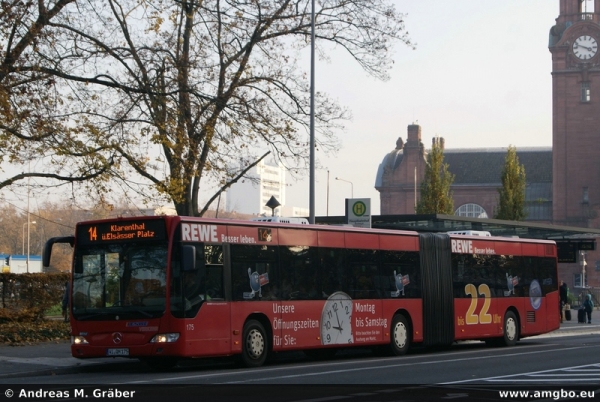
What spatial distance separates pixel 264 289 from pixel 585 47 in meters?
81.8

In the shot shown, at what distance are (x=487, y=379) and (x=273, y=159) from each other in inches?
643

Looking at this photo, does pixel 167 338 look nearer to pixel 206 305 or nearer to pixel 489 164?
pixel 206 305

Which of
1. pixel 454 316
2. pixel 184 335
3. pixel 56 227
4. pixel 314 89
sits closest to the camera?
pixel 184 335

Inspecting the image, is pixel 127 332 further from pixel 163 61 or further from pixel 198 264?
pixel 163 61

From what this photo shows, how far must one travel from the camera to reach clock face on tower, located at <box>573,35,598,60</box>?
312 feet

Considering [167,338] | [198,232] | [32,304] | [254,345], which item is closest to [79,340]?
[167,338]

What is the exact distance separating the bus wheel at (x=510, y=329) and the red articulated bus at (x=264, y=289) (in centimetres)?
55

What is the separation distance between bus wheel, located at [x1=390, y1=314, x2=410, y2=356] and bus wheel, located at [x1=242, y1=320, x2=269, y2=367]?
4640mm

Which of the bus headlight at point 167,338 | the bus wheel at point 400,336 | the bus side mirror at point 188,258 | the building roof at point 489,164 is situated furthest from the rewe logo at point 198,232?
the building roof at point 489,164

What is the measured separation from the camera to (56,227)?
115 meters

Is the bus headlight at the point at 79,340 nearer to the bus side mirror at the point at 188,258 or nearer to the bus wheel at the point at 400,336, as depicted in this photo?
the bus side mirror at the point at 188,258

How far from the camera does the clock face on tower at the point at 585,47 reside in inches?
3740

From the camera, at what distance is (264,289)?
20016mm

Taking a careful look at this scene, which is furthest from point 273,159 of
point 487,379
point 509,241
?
point 487,379
